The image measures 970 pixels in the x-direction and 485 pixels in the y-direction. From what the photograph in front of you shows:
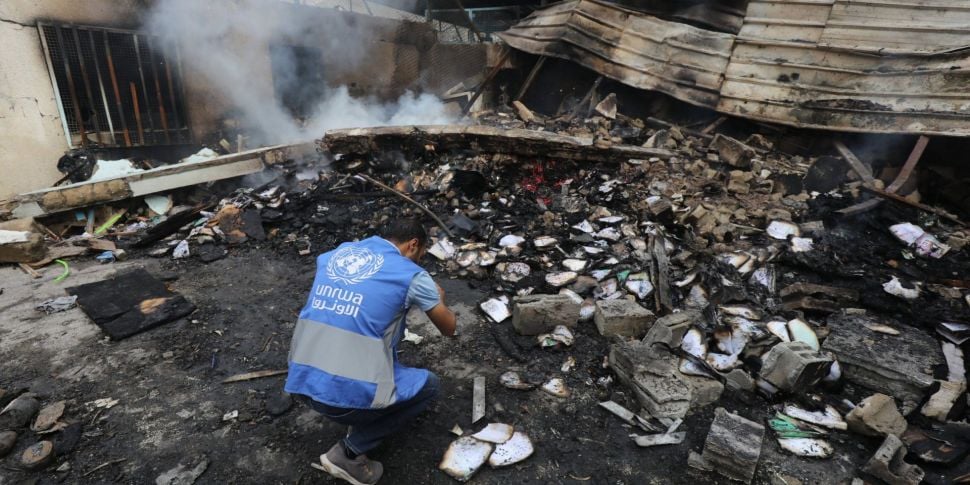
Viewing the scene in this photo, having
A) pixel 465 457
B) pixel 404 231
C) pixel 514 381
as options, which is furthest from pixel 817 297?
pixel 404 231

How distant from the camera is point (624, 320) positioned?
13.1ft

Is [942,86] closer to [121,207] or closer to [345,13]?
[345,13]

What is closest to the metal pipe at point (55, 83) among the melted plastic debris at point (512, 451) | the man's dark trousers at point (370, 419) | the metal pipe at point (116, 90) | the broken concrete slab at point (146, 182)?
the metal pipe at point (116, 90)

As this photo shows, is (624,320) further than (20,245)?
No

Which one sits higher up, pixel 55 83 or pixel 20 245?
pixel 55 83

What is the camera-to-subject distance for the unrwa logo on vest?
2.43 meters

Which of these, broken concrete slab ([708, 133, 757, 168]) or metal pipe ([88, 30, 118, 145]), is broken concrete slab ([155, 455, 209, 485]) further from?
metal pipe ([88, 30, 118, 145])

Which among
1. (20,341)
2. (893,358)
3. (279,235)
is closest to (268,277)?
(279,235)

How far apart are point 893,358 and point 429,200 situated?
5167mm

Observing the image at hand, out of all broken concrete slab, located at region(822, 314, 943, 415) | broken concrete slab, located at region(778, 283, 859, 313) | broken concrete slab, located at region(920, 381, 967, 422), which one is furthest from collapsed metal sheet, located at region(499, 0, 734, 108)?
broken concrete slab, located at region(920, 381, 967, 422)

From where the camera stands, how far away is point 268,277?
17.3 ft

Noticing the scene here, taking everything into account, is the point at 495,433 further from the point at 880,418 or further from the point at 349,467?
the point at 880,418

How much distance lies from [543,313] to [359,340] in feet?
6.72

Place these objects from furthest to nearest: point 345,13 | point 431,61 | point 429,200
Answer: point 431,61
point 345,13
point 429,200
